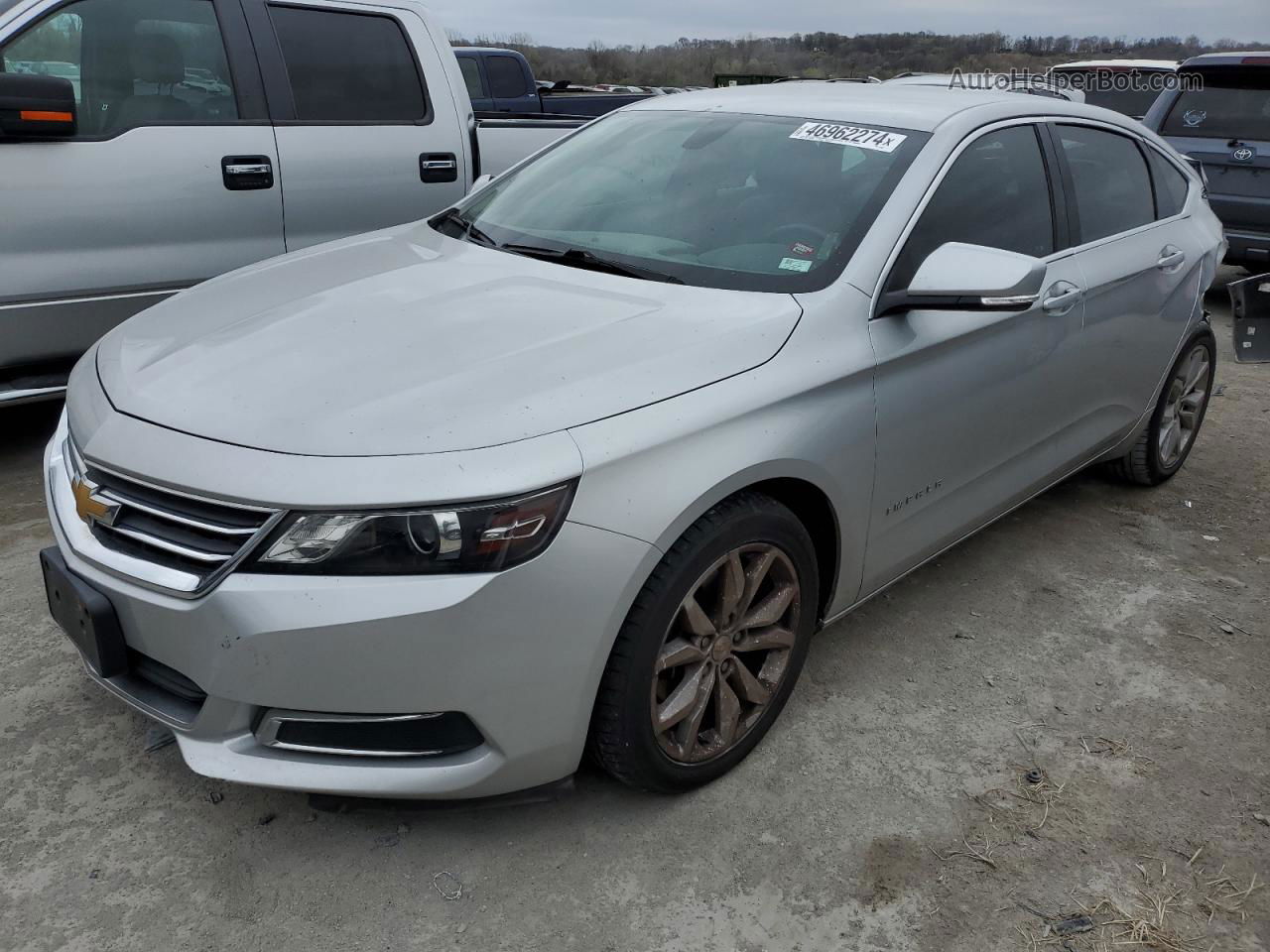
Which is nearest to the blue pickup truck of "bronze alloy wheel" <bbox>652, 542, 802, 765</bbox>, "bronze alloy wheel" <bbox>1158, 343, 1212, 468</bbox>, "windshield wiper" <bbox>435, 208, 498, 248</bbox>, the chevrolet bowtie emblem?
"bronze alloy wheel" <bbox>1158, 343, 1212, 468</bbox>

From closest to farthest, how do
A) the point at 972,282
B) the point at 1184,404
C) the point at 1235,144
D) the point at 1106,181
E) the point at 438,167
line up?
the point at 972,282 → the point at 1106,181 → the point at 1184,404 → the point at 438,167 → the point at 1235,144

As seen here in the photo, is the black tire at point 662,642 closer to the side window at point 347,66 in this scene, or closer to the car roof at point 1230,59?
A: the side window at point 347,66

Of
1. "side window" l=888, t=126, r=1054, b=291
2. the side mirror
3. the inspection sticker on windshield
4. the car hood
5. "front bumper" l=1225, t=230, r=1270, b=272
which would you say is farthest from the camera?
"front bumper" l=1225, t=230, r=1270, b=272

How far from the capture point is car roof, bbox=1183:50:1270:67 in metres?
8.04

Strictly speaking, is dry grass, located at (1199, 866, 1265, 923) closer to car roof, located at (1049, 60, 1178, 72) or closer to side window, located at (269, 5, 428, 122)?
side window, located at (269, 5, 428, 122)

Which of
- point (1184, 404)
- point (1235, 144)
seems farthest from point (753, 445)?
point (1235, 144)

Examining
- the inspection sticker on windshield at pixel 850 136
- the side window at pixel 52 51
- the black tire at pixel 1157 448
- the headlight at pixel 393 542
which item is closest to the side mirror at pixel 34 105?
the side window at pixel 52 51

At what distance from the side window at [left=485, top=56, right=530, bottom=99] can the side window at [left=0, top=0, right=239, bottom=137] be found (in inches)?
342

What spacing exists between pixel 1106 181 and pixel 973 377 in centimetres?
136

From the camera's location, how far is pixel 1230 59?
827 centimetres

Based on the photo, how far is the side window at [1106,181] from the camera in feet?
12.2

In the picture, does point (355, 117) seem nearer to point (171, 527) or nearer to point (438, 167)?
point (438, 167)

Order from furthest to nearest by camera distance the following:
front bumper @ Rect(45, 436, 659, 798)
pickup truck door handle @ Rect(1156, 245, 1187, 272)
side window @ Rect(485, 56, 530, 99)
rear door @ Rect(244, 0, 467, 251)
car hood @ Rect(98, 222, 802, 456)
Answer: side window @ Rect(485, 56, 530, 99) → rear door @ Rect(244, 0, 467, 251) → pickup truck door handle @ Rect(1156, 245, 1187, 272) → car hood @ Rect(98, 222, 802, 456) → front bumper @ Rect(45, 436, 659, 798)

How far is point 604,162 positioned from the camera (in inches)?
137
